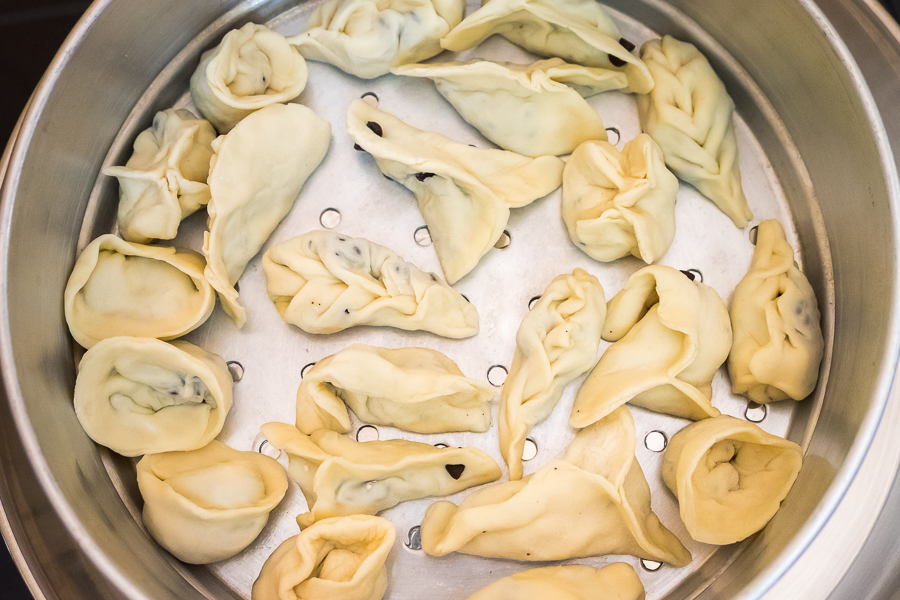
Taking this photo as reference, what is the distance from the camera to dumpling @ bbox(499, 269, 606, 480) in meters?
1.22

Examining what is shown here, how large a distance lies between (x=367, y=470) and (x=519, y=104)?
73 centimetres

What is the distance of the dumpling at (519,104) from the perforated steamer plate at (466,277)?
0.23 ft

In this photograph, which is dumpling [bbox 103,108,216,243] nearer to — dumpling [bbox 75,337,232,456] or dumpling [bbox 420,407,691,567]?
dumpling [bbox 75,337,232,456]

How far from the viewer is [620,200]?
4.08 ft

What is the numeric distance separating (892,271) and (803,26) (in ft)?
1.49

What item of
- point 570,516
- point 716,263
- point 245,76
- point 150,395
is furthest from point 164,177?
point 716,263

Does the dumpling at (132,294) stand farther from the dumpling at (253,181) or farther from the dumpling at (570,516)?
the dumpling at (570,516)

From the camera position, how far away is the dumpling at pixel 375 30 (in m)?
1.35

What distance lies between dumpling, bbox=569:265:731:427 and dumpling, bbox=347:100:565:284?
27 cm

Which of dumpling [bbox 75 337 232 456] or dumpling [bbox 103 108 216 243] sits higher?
dumpling [bbox 103 108 216 243]

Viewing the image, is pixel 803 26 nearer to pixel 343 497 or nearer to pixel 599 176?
pixel 599 176

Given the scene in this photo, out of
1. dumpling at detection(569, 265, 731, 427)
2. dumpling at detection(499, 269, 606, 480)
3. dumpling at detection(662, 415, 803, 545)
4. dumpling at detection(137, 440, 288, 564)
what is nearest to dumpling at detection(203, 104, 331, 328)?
dumpling at detection(137, 440, 288, 564)

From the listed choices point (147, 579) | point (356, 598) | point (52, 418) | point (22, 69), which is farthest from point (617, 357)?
point (22, 69)

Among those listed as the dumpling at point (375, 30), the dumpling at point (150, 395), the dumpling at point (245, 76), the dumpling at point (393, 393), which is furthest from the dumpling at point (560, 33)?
the dumpling at point (150, 395)
